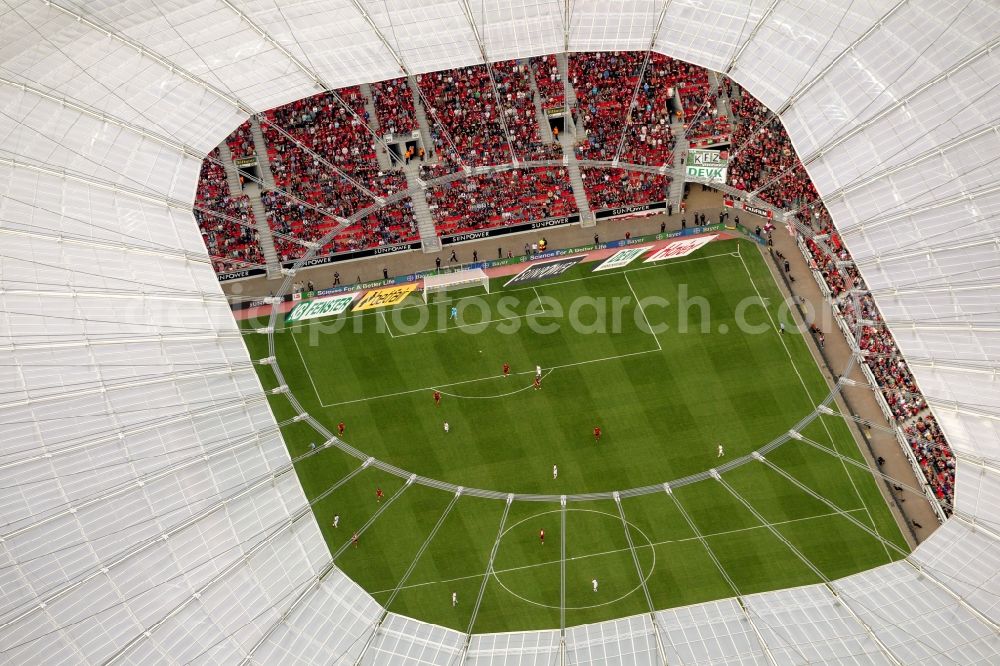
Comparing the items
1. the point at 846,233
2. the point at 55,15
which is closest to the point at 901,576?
the point at 846,233

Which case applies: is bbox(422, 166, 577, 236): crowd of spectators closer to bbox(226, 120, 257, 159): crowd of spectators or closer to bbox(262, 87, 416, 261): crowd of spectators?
bbox(262, 87, 416, 261): crowd of spectators

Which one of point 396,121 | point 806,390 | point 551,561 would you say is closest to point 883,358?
point 806,390

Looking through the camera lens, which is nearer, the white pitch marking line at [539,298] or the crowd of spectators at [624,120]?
the white pitch marking line at [539,298]

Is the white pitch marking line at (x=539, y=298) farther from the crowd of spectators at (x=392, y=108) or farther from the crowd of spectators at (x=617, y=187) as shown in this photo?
the crowd of spectators at (x=392, y=108)

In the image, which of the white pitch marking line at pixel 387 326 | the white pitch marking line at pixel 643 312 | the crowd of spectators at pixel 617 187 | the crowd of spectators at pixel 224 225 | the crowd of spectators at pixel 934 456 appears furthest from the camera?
the crowd of spectators at pixel 617 187

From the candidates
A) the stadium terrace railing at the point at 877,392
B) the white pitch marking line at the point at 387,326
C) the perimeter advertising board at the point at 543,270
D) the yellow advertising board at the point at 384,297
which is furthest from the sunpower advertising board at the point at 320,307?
the stadium terrace railing at the point at 877,392

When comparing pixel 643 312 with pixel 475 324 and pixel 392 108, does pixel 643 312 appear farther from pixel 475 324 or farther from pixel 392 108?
pixel 392 108
